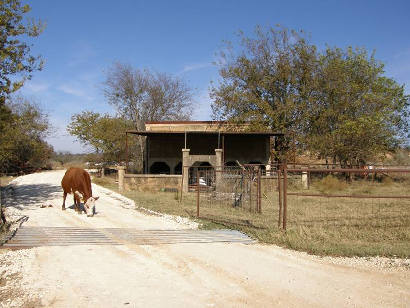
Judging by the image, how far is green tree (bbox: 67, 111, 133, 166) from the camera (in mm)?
36188

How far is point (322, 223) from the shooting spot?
9852 millimetres

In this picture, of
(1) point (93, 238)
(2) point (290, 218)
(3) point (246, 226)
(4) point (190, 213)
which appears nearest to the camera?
(1) point (93, 238)

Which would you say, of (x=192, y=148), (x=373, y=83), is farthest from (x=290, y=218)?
(x=373, y=83)

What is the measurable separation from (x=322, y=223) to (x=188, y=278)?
17.5 feet

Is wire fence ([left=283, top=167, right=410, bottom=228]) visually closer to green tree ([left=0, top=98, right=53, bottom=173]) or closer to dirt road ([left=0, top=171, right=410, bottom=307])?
dirt road ([left=0, top=171, right=410, bottom=307])

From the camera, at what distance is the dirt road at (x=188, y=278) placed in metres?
4.68

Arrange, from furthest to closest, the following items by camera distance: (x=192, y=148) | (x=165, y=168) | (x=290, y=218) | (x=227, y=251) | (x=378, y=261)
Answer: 1. (x=165, y=168)
2. (x=192, y=148)
3. (x=290, y=218)
4. (x=227, y=251)
5. (x=378, y=261)

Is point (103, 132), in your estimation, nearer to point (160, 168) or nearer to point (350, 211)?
point (160, 168)

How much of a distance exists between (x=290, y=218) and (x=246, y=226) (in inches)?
70.2

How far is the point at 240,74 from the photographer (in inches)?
1070

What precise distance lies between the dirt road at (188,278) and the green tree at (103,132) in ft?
95.3

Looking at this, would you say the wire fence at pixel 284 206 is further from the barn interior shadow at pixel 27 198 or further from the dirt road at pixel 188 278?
the barn interior shadow at pixel 27 198

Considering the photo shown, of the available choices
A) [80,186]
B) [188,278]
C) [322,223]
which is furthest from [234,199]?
[188,278]

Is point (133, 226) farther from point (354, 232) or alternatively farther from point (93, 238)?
point (354, 232)
